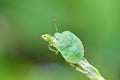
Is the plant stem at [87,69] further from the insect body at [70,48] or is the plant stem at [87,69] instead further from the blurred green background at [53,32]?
the blurred green background at [53,32]

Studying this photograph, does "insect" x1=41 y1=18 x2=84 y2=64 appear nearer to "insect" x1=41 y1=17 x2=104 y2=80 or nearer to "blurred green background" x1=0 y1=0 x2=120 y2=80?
"insect" x1=41 y1=17 x2=104 y2=80

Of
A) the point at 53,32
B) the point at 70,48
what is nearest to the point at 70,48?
the point at 70,48

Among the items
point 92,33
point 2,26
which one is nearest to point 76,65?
point 92,33

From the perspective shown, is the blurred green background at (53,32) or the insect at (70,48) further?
the blurred green background at (53,32)

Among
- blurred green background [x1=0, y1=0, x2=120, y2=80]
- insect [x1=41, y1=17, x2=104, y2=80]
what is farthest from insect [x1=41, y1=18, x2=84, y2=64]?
blurred green background [x1=0, y1=0, x2=120, y2=80]

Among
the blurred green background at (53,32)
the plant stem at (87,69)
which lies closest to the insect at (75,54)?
the plant stem at (87,69)

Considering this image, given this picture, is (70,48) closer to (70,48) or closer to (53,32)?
(70,48)

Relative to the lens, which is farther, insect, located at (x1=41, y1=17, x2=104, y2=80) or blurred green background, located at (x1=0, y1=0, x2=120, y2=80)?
blurred green background, located at (x1=0, y1=0, x2=120, y2=80)

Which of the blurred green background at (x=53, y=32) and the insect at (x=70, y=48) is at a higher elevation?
the blurred green background at (x=53, y=32)

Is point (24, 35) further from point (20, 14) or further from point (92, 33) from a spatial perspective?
point (92, 33)
